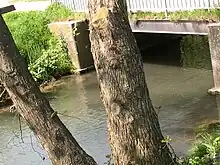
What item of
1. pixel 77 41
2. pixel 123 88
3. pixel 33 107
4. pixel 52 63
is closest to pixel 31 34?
pixel 52 63

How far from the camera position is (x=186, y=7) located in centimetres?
1236

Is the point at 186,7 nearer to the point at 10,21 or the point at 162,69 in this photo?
the point at 162,69

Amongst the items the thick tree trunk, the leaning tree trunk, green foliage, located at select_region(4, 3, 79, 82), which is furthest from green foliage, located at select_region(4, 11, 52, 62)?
the leaning tree trunk

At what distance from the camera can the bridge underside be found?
12.1m

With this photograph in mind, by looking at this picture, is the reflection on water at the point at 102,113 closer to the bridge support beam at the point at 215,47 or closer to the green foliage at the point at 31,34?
the bridge support beam at the point at 215,47

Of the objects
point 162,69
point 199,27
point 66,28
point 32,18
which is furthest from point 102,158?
point 32,18

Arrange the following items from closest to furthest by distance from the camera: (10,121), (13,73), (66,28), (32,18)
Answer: (13,73) → (10,121) → (66,28) → (32,18)

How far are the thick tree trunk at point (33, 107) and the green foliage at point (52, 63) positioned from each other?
9.77 m

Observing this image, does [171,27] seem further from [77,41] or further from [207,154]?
[207,154]

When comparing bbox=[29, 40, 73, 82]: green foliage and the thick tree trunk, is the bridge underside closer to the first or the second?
bbox=[29, 40, 73, 82]: green foliage

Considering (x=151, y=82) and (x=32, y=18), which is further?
(x=32, y=18)

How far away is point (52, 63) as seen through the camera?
16.2m

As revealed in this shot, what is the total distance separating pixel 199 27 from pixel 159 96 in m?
1.74

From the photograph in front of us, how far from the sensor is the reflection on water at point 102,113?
32.5ft
